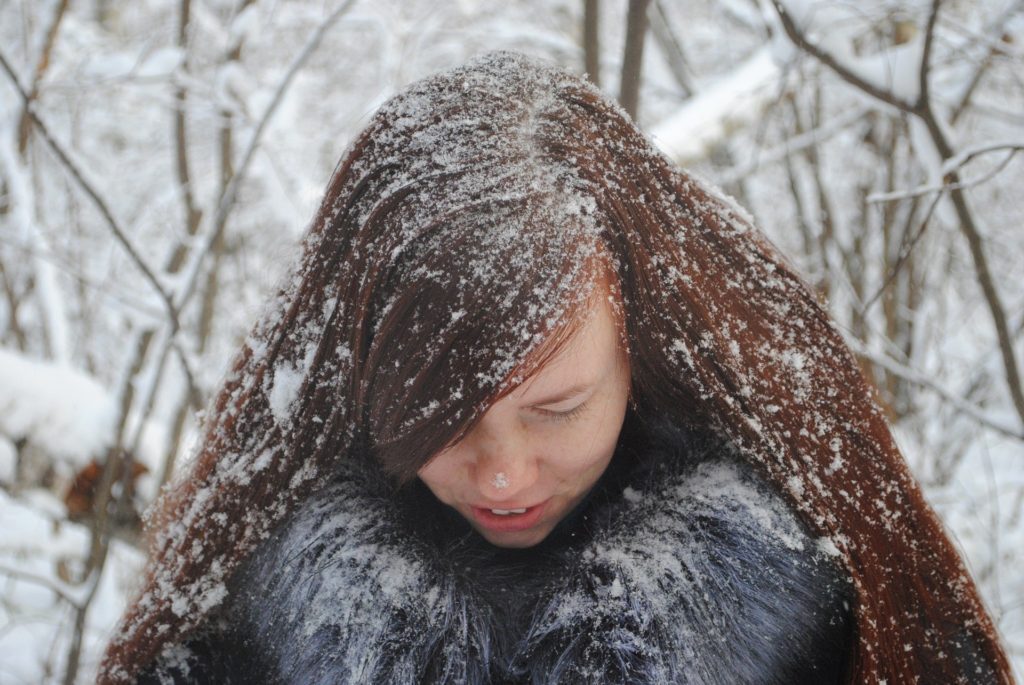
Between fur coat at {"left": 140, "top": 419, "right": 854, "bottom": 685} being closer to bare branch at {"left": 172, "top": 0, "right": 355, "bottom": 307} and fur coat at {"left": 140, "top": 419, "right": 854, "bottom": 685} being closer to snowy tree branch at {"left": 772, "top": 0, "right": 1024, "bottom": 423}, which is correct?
snowy tree branch at {"left": 772, "top": 0, "right": 1024, "bottom": 423}

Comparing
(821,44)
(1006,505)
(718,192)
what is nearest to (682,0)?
(1006,505)

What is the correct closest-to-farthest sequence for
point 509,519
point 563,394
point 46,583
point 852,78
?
1. point 563,394
2. point 509,519
3. point 852,78
4. point 46,583

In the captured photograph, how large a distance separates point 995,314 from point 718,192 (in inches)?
39.7

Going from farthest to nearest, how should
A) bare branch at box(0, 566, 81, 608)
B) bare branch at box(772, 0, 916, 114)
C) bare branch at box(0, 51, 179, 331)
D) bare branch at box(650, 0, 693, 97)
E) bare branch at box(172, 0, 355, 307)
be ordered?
bare branch at box(650, 0, 693, 97) → bare branch at box(0, 566, 81, 608) → bare branch at box(172, 0, 355, 307) → bare branch at box(0, 51, 179, 331) → bare branch at box(772, 0, 916, 114)

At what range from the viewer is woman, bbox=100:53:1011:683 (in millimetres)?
1169

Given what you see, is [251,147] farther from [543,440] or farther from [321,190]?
[543,440]

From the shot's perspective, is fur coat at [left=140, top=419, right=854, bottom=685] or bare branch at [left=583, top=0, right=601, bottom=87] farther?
bare branch at [left=583, top=0, right=601, bottom=87]

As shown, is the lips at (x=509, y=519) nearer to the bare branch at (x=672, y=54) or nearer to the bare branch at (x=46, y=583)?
the bare branch at (x=46, y=583)

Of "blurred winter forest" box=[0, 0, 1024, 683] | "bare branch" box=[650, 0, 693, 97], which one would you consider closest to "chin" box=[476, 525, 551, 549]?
"blurred winter forest" box=[0, 0, 1024, 683]

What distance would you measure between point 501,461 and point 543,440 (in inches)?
2.9

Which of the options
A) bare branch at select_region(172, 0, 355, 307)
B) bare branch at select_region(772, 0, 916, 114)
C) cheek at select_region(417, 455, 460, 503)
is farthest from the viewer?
bare branch at select_region(172, 0, 355, 307)

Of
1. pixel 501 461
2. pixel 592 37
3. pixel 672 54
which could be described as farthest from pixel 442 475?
pixel 672 54

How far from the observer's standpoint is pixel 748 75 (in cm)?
271

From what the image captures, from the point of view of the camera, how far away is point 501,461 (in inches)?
48.3
